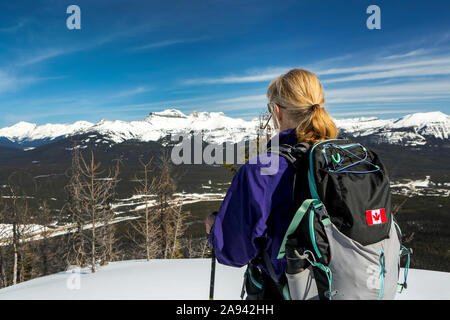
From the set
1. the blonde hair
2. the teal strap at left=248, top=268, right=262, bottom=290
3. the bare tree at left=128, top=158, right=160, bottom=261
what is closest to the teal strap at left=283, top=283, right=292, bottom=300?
the teal strap at left=248, top=268, right=262, bottom=290

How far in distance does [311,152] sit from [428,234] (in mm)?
96160

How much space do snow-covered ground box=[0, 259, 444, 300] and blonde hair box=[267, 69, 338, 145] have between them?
19.1ft

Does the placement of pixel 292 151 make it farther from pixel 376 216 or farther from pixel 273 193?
pixel 376 216

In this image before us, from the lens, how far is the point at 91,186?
1419 cm

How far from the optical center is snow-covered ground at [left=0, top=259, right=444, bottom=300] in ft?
23.7

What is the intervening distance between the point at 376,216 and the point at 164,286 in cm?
723

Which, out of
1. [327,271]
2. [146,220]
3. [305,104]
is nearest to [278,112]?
[305,104]

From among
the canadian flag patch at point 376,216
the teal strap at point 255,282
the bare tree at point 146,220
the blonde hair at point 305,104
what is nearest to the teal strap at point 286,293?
the teal strap at point 255,282

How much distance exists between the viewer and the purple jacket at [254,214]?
1.81 meters

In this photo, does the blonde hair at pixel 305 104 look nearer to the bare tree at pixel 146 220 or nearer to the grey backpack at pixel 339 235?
the grey backpack at pixel 339 235

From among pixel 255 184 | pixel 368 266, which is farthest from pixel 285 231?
pixel 368 266

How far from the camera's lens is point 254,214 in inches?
72.2

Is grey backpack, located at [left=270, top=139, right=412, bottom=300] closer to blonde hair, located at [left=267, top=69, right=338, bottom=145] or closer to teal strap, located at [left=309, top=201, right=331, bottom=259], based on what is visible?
teal strap, located at [left=309, top=201, right=331, bottom=259]
